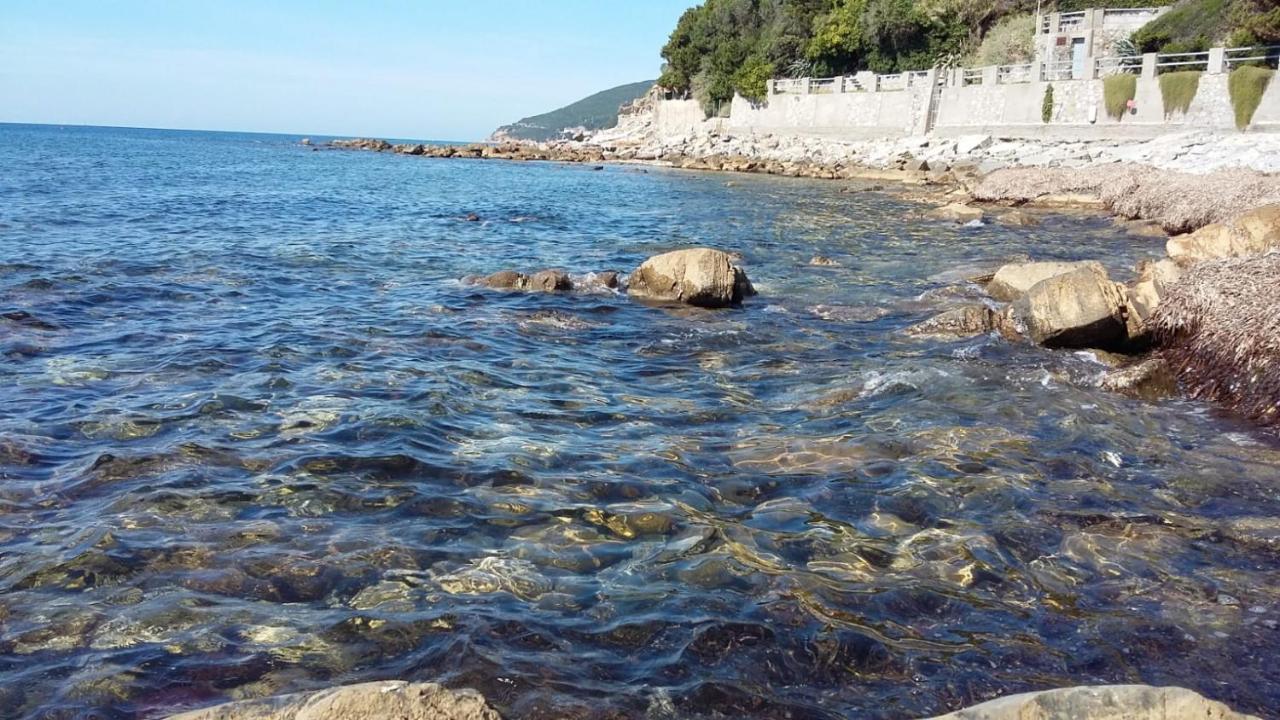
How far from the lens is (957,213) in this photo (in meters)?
25.4

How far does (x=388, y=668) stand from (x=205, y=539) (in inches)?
78.7

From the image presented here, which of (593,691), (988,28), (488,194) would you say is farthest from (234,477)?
(988,28)

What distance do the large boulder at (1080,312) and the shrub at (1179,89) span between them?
99.6 feet

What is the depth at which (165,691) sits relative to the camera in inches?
152

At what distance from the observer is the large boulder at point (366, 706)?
2959 mm

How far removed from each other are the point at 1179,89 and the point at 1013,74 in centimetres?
1178

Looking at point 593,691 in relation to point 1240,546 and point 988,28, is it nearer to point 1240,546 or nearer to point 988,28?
point 1240,546

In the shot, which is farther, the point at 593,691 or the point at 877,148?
the point at 877,148

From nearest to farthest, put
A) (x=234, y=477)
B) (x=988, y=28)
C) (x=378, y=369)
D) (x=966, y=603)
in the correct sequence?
1. (x=966, y=603)
2. (x=234, y=477)
3. (x=378, y=369)
4. (x=988, y=28)

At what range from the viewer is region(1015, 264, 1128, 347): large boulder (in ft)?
31.9

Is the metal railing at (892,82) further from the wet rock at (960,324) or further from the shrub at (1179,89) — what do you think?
the wet rock at (960,324)

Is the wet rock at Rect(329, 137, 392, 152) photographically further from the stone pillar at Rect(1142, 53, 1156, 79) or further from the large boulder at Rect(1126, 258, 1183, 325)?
the large boulder at Rect(1126, 258, 1183, 325)

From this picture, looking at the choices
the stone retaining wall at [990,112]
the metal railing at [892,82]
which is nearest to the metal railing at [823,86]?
the stone retaining wall at [990,112]

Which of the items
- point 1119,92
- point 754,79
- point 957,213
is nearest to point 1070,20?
point 1119,92
